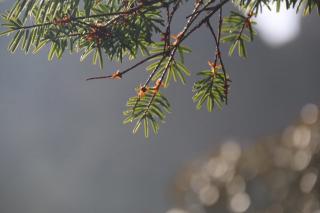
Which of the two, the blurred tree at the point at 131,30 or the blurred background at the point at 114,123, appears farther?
the blurred background at the point at 114,123

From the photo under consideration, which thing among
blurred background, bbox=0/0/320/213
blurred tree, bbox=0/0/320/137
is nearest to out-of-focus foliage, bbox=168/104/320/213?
blurred tree, bbox=0/0/320/137

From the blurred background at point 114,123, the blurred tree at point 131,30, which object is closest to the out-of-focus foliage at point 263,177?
the blurred tree at point 131,30

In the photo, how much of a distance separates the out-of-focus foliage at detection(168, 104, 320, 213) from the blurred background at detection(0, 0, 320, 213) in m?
11.6

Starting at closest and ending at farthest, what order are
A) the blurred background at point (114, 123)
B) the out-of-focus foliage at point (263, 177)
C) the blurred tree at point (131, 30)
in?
the blurred tree at point (131, 30) < the out-of-focus foliage at point (263, 177) < the blurred background at point (114, 123)

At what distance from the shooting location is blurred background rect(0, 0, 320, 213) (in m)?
18.9

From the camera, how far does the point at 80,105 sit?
20.9 meters

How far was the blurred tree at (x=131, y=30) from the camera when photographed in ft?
4.64

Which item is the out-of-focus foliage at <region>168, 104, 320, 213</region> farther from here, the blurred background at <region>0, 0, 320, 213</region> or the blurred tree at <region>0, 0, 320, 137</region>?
the blurred background at <region>0, 0, 320, 213</region>

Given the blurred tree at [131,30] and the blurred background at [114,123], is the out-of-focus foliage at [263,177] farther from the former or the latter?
the blurred background at [114,123]

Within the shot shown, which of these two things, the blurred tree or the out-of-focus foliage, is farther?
the out-of-focus foliage

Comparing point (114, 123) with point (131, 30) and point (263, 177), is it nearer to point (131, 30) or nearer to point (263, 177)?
point (263, 177)

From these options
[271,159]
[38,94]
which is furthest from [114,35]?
[38,94]

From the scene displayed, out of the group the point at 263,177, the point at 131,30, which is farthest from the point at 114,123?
the point at 131,30

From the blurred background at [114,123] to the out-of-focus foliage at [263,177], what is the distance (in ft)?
38.1
